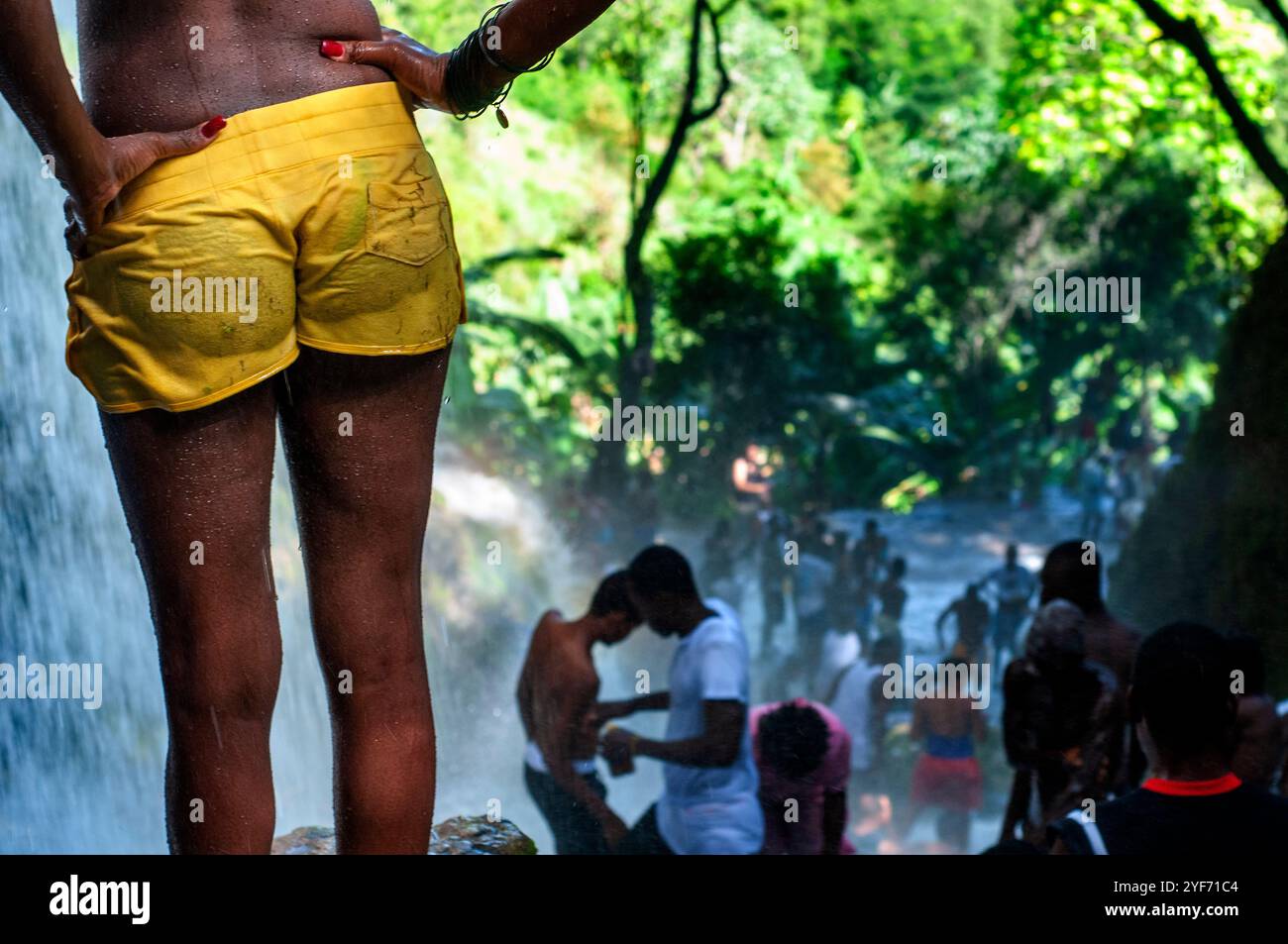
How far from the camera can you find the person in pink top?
13.1 ft

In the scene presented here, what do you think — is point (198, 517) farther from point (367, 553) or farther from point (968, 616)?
point (968, 616)

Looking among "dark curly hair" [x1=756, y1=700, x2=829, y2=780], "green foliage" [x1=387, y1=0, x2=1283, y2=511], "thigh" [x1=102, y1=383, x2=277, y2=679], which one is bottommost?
"dark curly hair" [x1=756, y1=700, x2=829, y2=780]

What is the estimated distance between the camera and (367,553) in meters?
1.69

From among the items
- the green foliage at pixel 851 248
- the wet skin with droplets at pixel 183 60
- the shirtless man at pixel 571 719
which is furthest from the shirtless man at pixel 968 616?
the wet skin with droplets at pixel 183 60

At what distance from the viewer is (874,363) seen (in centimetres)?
799

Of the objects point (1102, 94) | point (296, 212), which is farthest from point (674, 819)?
point (1102, 94)

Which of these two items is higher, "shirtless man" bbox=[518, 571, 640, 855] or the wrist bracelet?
the wrist bracelet

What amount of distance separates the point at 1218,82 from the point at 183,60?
5561 mm

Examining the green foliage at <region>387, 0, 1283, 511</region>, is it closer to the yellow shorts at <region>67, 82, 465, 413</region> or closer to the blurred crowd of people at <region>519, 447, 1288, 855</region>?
the blurred crowd of people at <region>519, 447, 1288, 855</region>

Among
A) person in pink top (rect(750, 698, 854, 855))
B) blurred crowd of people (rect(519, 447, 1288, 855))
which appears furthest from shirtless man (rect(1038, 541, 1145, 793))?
person in pink top (rect(750, 698, 854, 855))

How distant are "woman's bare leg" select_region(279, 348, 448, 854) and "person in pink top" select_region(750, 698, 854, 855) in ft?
7.98

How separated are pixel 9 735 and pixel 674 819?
1.78 m

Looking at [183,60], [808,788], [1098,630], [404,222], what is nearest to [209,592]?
[404,222]
